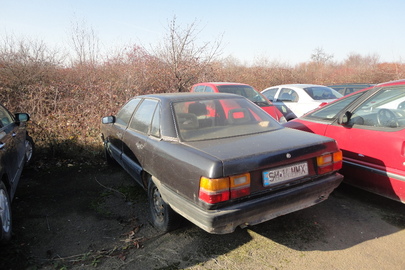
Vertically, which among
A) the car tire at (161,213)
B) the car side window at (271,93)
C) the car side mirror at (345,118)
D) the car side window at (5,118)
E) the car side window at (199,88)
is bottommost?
the car tire at (161,213)

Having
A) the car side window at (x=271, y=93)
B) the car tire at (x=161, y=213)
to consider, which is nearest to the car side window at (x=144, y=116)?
the car tire at (x=161, y=213)

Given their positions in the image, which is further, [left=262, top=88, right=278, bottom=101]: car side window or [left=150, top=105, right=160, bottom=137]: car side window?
[left=262, top=88, right=278, bottom=101]: car side window

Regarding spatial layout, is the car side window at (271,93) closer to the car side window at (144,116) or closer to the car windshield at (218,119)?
the car windshield at (218,119)

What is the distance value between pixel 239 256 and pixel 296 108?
6484 mm

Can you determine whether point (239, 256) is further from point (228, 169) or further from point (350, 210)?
point (350, 210)

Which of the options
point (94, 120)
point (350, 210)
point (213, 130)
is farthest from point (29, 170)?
point (350, 210)

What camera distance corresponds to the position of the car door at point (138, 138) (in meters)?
3.19

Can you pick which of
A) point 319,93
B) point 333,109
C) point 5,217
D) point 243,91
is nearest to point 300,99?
point 319,93

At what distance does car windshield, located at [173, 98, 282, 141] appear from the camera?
9.22 ft

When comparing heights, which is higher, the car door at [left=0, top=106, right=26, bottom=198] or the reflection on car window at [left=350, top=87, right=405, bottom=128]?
the reflection on car window at [left=350, top=87, right=405, bottom=128]

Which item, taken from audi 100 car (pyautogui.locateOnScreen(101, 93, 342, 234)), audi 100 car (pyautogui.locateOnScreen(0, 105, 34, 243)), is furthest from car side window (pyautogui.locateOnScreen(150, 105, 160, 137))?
audi 100 car (pyautogui.locateOnScreen(0, 105, 34, 243))

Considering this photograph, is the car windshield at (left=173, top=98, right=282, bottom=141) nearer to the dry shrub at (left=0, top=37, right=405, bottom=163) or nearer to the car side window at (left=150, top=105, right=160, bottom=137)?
the car side window at (left=150, top=105, right=160, bottom=137)

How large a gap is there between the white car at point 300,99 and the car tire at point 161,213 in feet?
18.4

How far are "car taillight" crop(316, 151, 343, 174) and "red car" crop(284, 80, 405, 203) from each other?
2.31 ft
